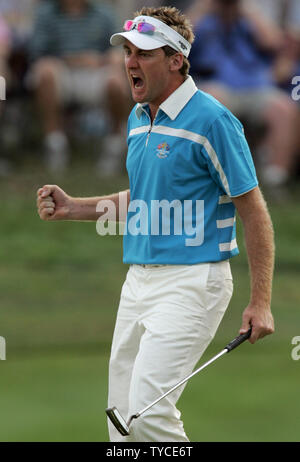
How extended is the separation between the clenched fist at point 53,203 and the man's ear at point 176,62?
2.40 feet

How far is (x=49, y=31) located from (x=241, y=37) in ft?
6.41

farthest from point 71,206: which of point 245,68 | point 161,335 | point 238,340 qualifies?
point 245,68

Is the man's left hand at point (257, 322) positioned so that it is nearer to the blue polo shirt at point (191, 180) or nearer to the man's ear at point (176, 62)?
the blue polo shirt at point (191, 180)

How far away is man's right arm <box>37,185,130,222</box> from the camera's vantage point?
4492mm

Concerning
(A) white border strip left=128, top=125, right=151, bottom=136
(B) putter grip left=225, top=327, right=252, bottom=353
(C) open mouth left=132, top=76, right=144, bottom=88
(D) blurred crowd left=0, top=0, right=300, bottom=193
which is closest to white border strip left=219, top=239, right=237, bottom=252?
(B) putter grip left=225, top=327, right=252, bottom=353

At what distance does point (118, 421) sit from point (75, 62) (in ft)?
24.3

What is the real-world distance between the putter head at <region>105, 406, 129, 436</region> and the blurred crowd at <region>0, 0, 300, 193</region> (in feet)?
22.0

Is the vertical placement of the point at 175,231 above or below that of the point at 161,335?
above

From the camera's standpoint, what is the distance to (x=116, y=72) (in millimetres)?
10867

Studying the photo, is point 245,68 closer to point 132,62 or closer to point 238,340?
point 132,62

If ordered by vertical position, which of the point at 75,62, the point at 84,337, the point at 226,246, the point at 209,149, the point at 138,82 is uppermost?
the point at 75,62

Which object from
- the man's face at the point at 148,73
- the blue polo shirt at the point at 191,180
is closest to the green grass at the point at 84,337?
the blue polo shirt at the point at 191,180

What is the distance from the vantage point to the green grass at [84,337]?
20.6 ft

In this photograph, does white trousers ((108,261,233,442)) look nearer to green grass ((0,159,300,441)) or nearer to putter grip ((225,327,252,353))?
putter grip ((225,327,252,353))
